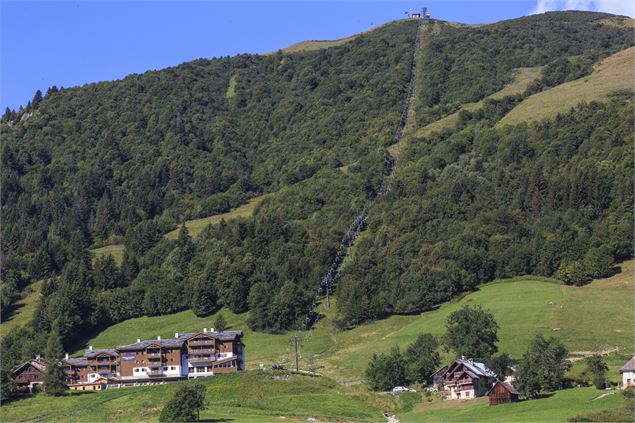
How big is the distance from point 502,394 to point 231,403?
3035 cm

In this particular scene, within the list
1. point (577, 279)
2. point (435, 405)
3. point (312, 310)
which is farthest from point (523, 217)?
point (435, 405)

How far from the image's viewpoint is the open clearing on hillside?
13638 centimetres

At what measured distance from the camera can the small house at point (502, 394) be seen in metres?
104

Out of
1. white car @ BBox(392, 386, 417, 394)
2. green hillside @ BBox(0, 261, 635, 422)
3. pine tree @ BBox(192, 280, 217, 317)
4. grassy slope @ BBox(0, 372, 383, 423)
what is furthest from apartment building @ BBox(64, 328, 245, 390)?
pine tree @ BBox(192, 280, 217, 317)

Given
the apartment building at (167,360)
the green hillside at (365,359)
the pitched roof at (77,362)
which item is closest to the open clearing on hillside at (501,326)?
the green hillside at (365,359)

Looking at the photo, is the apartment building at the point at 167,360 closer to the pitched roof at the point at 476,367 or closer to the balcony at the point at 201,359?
the balcony at the point at 201,359

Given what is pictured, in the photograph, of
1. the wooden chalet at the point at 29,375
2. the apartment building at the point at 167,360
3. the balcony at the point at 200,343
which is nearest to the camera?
the wooden chalet at the point at 29,375

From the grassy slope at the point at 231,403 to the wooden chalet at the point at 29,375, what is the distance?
27.8 feet

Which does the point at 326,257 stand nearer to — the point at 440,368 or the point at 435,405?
the point at 440,368

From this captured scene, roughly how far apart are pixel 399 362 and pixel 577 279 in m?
51.0

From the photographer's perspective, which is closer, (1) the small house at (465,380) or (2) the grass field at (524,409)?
(2) the grass field at (524,409)

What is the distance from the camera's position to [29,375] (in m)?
141

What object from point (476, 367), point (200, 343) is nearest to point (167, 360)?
point (200, 343)

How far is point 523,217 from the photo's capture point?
194375 mm
